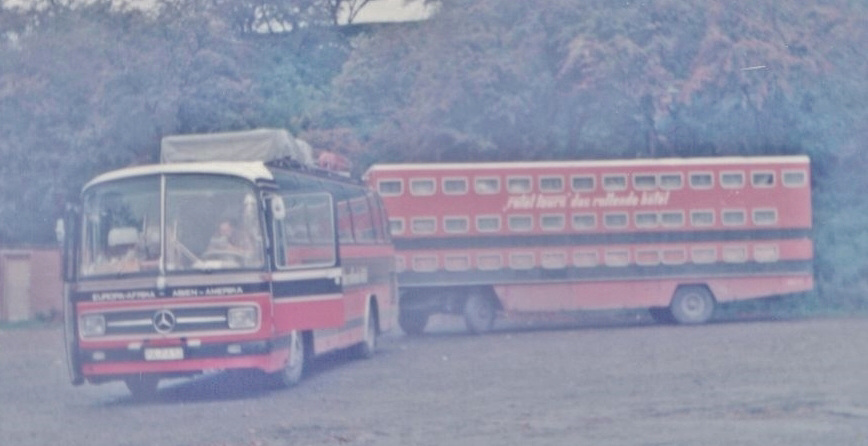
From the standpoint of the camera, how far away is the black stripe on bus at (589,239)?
92.2 feet

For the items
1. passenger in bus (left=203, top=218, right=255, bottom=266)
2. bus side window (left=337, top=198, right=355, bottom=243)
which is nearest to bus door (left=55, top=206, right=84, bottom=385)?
passenger in bus (left=203, top=218, right=255, bottom=266)

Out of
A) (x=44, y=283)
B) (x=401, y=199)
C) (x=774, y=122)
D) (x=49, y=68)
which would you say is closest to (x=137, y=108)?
(x=49, y=68)

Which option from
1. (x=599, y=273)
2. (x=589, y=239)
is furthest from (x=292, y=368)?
(x=599, y=273)

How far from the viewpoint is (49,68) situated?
37.0 meters

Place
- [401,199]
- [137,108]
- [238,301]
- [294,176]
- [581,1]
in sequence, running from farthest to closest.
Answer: [137,108]
[581,1]
[401,199]
[294,176]
[238,301]

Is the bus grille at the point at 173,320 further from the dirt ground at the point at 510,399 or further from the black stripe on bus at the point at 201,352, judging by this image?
the dirt ground at the point at 510,399

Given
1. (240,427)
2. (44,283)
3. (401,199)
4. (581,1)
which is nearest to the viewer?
(240,427)

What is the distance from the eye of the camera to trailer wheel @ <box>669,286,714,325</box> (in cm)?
2892

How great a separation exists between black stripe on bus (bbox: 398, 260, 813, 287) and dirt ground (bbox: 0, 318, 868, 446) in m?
3.42

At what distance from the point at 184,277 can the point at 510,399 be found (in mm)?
3893

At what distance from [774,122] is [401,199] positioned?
384 inches

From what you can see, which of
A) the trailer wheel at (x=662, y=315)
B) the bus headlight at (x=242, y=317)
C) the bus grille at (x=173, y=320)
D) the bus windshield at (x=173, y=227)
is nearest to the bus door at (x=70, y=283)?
the bus windshield at (x=173, y=227)

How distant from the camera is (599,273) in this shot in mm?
28547

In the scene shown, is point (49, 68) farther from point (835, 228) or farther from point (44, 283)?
point (835, 228)
